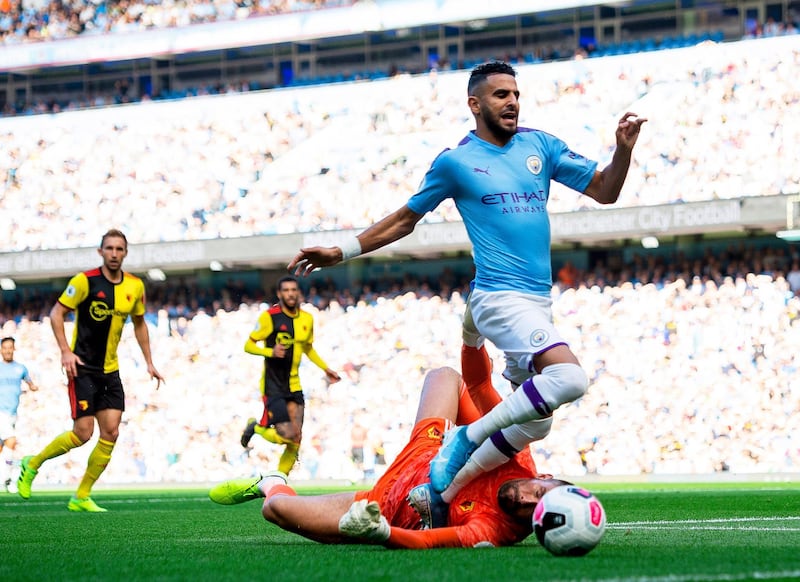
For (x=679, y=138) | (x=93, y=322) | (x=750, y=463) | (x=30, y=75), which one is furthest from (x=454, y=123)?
(x=93, y=322)

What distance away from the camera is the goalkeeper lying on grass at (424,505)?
19.8 feet

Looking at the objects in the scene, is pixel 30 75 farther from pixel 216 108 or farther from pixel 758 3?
pixel 758 3

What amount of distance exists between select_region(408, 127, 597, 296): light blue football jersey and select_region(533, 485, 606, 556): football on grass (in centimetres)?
160

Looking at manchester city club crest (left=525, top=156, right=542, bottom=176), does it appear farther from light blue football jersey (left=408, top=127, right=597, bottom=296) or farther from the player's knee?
the player's knee

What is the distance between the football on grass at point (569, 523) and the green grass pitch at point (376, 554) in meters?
0.09

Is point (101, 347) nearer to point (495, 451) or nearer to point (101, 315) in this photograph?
point (101, 315)

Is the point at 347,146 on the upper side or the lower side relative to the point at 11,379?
upper

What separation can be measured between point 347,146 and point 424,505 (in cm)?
2026

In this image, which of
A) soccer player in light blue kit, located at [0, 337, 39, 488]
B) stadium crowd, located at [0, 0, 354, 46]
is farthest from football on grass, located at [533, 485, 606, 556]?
stadium crowd, located at [0, 0, 354, 46]

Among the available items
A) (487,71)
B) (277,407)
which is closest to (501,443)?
(487,71)

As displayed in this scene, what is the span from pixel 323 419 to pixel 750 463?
7.41m

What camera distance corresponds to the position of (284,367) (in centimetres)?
1545

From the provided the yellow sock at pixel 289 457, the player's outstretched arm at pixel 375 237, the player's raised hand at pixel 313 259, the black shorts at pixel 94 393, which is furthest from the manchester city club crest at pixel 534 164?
the yellow sock at pixel 289 457

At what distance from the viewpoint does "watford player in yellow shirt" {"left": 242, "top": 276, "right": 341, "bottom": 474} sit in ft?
49.6
